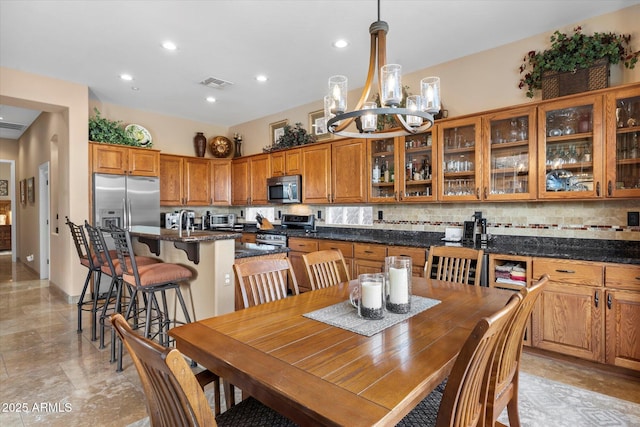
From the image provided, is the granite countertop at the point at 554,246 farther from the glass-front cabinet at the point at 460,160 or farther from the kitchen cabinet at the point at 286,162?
the kitchen cabinet at the point at 286,162

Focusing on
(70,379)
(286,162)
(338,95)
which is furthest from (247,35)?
(70,379)

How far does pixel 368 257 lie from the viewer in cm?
400

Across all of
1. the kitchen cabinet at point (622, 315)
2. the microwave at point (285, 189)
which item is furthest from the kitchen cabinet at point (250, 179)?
the kitchen cabinet at point (622, 315)

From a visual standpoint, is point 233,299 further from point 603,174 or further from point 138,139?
point 138,139

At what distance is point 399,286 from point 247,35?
9.37 ft

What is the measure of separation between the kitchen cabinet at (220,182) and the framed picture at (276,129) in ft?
3.42

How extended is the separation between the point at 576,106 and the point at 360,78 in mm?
2391

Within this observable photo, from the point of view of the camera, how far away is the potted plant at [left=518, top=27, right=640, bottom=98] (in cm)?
284

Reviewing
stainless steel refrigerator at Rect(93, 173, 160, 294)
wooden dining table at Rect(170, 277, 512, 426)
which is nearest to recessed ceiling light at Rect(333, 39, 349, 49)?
wooden dining table at Rect(170, 277, 512, 426)

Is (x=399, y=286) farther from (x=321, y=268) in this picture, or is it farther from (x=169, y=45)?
(x=169, y=45)

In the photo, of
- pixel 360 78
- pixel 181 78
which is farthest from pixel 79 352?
pixel 360 78

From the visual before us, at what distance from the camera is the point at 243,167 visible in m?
6.25

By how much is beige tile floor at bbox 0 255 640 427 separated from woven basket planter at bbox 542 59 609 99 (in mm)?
2282

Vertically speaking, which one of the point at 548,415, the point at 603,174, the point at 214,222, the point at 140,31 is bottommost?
the point at 548,415
